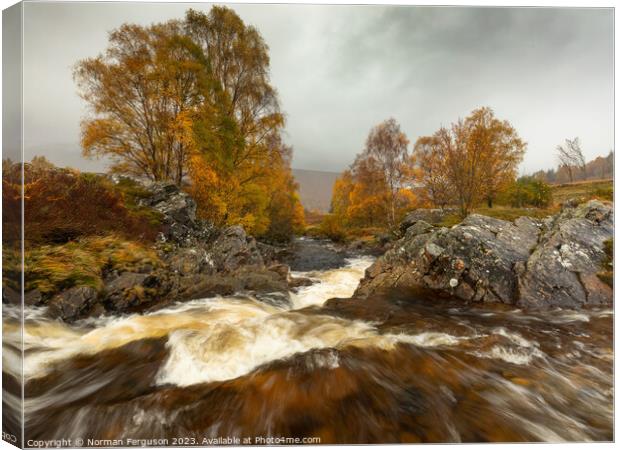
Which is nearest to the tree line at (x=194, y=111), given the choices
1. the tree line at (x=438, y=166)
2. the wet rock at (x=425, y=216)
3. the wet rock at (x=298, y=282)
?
the wet rock at (x=298, y=282)

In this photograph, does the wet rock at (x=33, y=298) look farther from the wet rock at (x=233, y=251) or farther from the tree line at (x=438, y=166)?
the tree line at (x=438, y=166)

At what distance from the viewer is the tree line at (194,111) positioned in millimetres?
3174

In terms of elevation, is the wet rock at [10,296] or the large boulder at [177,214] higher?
the large boulder at [177,214]

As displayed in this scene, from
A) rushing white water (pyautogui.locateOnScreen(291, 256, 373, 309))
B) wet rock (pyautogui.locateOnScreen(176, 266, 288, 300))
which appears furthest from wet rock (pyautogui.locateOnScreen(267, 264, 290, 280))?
rushing white water (pyautogui.locateOnScreen(291, 256, 373, 309))

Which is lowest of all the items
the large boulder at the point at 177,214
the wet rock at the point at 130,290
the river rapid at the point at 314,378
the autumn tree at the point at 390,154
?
the river rapid at the point at 314,378

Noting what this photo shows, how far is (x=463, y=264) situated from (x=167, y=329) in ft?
15.4

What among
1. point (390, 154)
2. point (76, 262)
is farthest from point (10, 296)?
point (390, 154)

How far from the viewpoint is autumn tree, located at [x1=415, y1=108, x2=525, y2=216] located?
3461 mm

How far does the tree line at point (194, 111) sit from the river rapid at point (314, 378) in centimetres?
290

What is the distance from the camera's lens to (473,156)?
3.87 meters

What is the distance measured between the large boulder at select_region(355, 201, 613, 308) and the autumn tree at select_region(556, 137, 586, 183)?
560mm

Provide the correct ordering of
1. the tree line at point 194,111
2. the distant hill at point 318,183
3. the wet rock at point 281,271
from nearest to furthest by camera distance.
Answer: the tree line at point 194,111
the wet rock at point 281,271
the distant hill at point 318,183

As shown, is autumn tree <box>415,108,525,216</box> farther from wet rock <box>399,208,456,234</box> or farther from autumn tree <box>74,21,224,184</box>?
autumn tree <box>74,21,224,184</box>

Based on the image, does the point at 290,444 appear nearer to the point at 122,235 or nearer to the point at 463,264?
the point at 463,264
